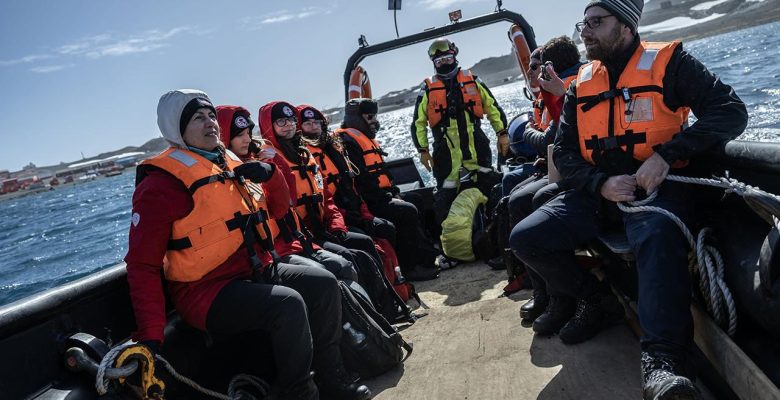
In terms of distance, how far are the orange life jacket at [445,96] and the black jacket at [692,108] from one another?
310 cm

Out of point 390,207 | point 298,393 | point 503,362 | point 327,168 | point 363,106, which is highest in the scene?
point 363,106

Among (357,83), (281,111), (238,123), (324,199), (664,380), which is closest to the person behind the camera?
Answer: (664,380)

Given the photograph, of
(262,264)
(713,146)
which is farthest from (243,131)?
(713,146)

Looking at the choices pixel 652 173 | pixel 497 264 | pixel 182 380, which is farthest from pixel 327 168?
pixel 652 173

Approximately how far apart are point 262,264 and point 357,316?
0.63 meters

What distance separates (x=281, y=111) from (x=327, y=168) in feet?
2.60

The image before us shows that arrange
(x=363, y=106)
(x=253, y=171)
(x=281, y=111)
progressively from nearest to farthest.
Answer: (x=253, y=171) → (x=281, y=111) → (x=363, y=106)

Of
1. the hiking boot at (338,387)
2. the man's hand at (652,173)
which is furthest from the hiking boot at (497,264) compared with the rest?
the man's hand at (652,173)

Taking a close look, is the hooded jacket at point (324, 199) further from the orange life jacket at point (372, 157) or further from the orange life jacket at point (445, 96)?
the orange life jacket at point (445, 96)

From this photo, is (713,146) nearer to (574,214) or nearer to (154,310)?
(574,214)

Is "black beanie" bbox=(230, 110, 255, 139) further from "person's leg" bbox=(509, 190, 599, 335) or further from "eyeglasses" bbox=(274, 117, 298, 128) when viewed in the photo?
"person's leg" bbox=(509, 190, 599, 335)

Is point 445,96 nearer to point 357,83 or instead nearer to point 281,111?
point 357,83

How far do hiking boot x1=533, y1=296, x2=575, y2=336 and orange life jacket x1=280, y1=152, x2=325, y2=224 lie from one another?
5.57 ft

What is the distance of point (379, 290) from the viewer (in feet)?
11.6
